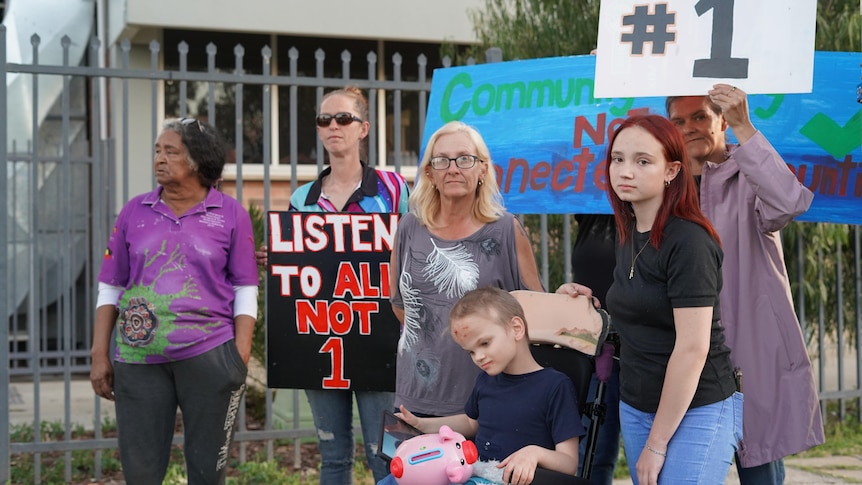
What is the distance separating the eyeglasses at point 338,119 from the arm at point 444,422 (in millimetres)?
1368

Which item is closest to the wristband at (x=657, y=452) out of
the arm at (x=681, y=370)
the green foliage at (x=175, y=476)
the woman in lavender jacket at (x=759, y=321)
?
the arm at (x=681, y=370)

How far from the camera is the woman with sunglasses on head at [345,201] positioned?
13.3 ft

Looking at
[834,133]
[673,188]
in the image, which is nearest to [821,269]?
[834,133]

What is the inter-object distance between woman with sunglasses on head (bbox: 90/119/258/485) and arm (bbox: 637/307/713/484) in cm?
180

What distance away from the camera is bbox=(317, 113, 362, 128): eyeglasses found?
4180 mm

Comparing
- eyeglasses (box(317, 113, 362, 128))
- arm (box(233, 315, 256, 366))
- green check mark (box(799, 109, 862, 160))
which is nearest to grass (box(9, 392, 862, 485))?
arm (box(233, 315, 256, 366))

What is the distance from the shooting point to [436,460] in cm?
299

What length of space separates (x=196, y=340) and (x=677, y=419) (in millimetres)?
1916

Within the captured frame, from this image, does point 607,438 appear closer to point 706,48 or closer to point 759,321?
point 759,321

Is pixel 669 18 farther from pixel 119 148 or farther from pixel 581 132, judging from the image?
pixel 119 148

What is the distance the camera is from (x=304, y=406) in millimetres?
7059

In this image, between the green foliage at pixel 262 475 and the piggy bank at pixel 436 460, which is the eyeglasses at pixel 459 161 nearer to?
the piggy bank at pixel 436 460

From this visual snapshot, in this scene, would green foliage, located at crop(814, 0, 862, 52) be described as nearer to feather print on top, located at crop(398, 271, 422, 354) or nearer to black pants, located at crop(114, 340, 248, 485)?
feather print on top, located at crop(398, 271, 422, 354)

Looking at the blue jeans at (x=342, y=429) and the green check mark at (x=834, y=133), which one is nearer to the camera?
the blue jeans at (x=342, y=429)
